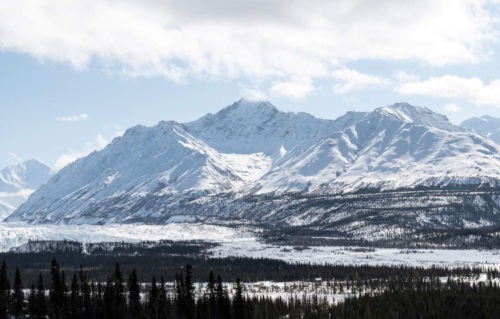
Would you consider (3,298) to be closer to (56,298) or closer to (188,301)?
(56,298)

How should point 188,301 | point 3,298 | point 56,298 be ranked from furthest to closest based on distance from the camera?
point 56,298, point 188,301, point 3,298

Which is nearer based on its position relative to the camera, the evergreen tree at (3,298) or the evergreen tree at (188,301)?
the evergreen tree at (3,298)

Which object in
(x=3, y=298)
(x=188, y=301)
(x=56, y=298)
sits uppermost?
(x=3, y=298)

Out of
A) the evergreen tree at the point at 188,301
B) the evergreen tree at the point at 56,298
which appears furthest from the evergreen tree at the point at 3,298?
the evergreen tree at the point at 188,301

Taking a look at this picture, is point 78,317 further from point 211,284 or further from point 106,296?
point 211,284

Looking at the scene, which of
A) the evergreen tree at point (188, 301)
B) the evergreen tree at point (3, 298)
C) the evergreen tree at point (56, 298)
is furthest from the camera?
the evergreen tree at point (56, 298)

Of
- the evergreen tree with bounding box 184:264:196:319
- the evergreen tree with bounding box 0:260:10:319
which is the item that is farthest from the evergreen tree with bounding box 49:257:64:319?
the evergreen tree with bounding box 184:264:196:319

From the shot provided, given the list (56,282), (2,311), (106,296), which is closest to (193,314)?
(106,296)

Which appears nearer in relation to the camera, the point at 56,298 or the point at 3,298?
the point at 3,298

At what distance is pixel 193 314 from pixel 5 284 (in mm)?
54917

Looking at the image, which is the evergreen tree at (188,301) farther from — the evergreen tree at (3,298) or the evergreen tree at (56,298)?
the evergreen tree at (3,298)

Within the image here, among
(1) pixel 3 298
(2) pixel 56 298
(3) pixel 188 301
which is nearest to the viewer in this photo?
(1) pixel 3 298

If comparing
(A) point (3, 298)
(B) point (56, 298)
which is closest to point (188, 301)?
(B) point (56, 298)

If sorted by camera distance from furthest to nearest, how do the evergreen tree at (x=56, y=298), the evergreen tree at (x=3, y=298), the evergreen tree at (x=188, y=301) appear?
the evergreen tree at (x=56, y=298) < the evergreen tree at (x=188, y=301) < the evergreen tree at (x=3, y=298)
